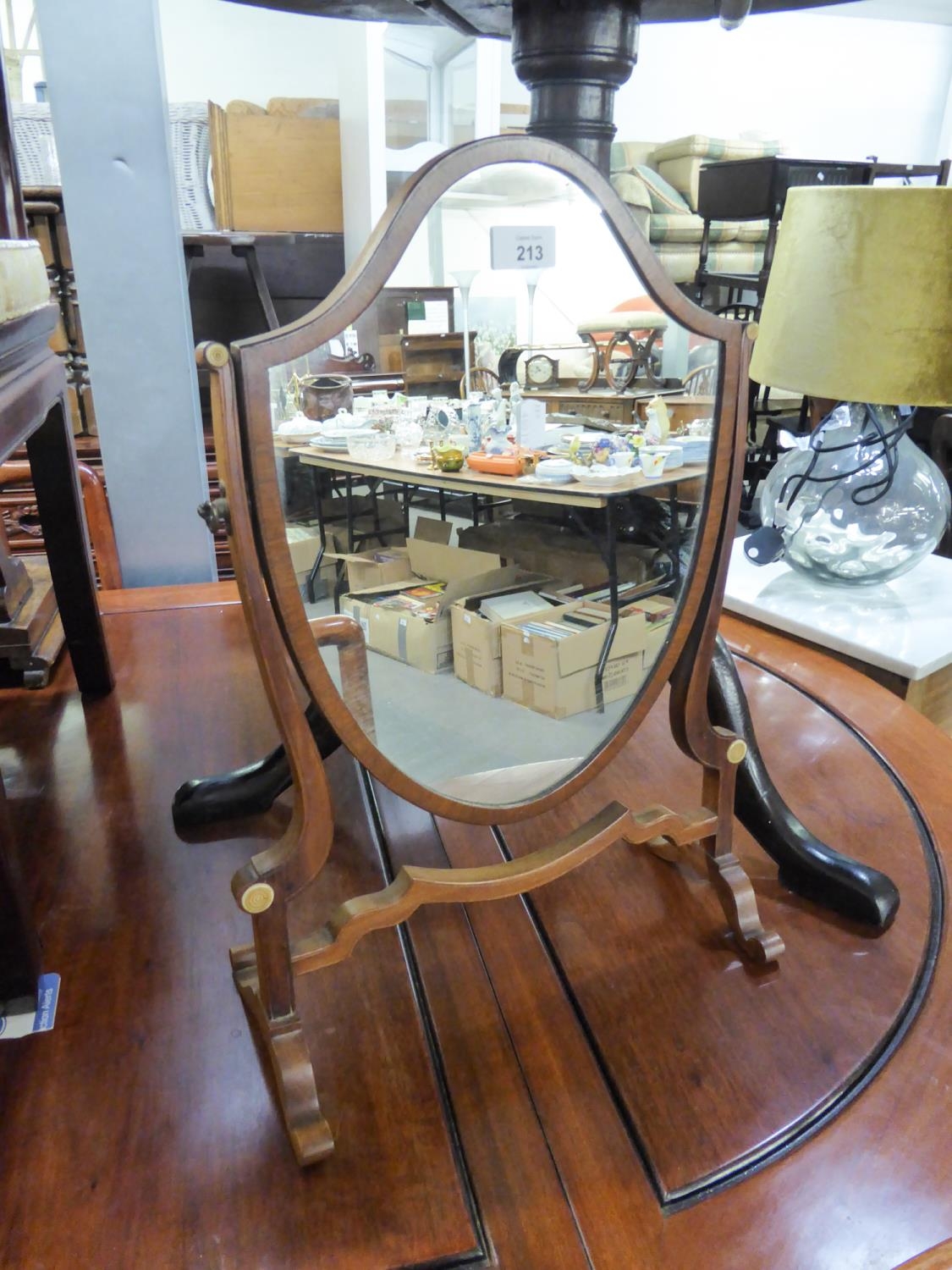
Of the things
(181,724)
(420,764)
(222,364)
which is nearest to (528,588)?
(420,764)

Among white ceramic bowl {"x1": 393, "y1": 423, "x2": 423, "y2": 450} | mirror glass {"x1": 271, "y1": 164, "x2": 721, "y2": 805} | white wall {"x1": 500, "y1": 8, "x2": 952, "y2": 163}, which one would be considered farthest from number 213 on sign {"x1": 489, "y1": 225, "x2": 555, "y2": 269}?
white wall {"x1": 500, "y1": 8, "x2": 952, "y2": 163}

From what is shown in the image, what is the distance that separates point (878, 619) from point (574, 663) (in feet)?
2.25

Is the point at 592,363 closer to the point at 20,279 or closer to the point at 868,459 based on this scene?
the point at 20,279

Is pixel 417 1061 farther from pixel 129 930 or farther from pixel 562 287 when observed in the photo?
pixel 562 287

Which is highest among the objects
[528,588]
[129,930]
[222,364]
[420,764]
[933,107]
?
[933,107]

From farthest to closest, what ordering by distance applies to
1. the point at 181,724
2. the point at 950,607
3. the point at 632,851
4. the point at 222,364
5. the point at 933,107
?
1. the point at 933,107
2. the point at 950,607
3. the point at 181,724
4. the point at 632,851
5. the point at 222,364

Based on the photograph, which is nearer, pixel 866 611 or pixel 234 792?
pixel 234 792

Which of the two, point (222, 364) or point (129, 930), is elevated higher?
point (222, 364)

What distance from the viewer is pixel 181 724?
3.14 ft

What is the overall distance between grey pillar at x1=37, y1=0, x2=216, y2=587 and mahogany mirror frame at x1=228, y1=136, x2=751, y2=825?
2.80 ft

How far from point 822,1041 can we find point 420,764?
326 mm

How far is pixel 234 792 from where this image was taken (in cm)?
78

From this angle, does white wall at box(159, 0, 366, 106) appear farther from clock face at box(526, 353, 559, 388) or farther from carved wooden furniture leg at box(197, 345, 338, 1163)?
carved wooden furniture leg at box(197, 345, 338, 1163)

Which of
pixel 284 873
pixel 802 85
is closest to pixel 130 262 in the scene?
pixel 284 873
